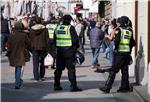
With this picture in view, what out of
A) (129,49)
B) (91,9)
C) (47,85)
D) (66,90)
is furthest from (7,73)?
(91,9)

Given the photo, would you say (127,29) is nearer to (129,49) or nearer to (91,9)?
(129,49)

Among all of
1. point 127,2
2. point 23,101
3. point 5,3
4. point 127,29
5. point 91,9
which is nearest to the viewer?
point 23,101

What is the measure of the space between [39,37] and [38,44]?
26cm

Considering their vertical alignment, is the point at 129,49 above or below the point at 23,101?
above

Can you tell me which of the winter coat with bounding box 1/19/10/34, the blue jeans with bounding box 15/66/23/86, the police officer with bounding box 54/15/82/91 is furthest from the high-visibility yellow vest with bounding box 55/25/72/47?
the winter coat with bounding box 1/19/10/34

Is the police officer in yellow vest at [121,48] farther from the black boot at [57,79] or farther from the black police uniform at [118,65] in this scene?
the black boot at [57,79]

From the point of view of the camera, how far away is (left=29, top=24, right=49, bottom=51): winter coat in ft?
53.0

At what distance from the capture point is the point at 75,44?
13969mm

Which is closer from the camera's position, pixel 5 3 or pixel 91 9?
pixel 5 3

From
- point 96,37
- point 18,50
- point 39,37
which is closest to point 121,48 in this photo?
point 18,50

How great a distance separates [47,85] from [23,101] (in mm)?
2990

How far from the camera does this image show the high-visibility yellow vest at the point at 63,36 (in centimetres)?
1394

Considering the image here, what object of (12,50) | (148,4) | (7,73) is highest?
(148,4)

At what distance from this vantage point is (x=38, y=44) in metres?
16.1
